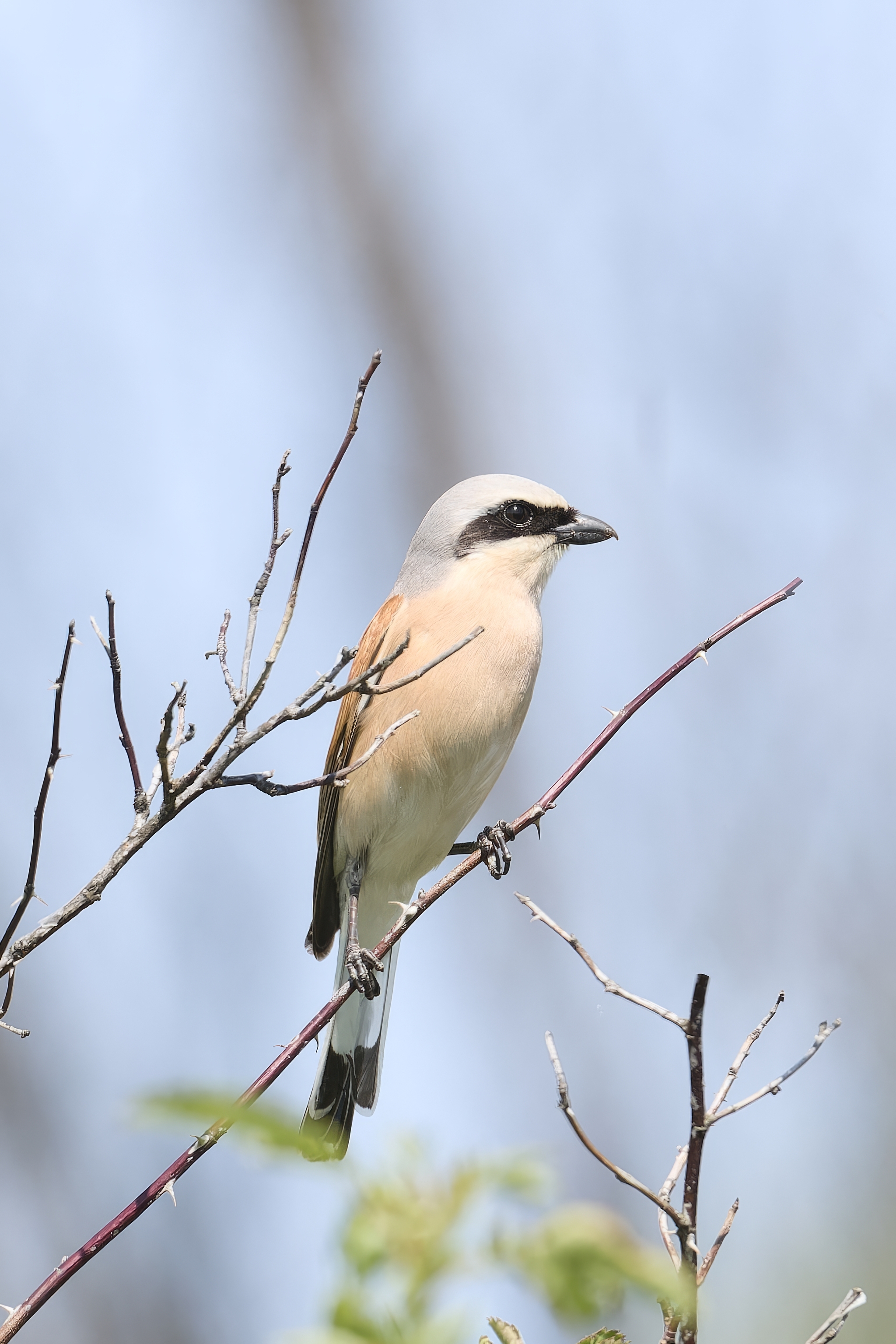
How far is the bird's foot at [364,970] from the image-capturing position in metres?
3.35

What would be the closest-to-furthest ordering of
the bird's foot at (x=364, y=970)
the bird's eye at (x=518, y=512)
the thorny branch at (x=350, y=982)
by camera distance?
1. the thorny branch at (x=350, y=982)
2. the bird's foot at (x=364, y=970)
3. the bird's eye at (x=518, y=512)

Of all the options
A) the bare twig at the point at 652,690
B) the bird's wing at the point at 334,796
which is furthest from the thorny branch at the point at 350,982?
the bird's wing at the point at 334,796

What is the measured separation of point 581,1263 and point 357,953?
2.73 m

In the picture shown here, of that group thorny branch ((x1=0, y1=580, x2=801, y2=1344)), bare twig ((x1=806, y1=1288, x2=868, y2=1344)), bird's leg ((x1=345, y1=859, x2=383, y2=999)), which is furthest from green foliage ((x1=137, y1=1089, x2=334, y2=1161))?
bird's leg ((x1=345, y1=859, x2=383, y2=999))

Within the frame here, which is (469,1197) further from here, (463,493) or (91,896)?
(463,493)

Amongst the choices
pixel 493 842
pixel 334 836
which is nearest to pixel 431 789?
pixel 493 842

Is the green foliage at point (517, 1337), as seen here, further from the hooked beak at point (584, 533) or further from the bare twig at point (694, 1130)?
the hooked beak at point (584, 533)

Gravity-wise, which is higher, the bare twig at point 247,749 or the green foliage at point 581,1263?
the bare twig at point 247,749

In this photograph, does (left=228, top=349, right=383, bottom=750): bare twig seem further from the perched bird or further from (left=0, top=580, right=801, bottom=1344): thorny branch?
the perched bird

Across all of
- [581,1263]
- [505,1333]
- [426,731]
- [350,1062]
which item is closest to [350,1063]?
[350,1062]

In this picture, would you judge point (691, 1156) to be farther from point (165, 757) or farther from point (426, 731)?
point (426, 731)

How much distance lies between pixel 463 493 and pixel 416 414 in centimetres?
394

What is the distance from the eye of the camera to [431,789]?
352 centimetres

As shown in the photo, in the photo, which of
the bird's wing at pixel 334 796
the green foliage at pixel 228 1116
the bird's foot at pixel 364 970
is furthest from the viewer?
the bird's wing at pixel 334 796
